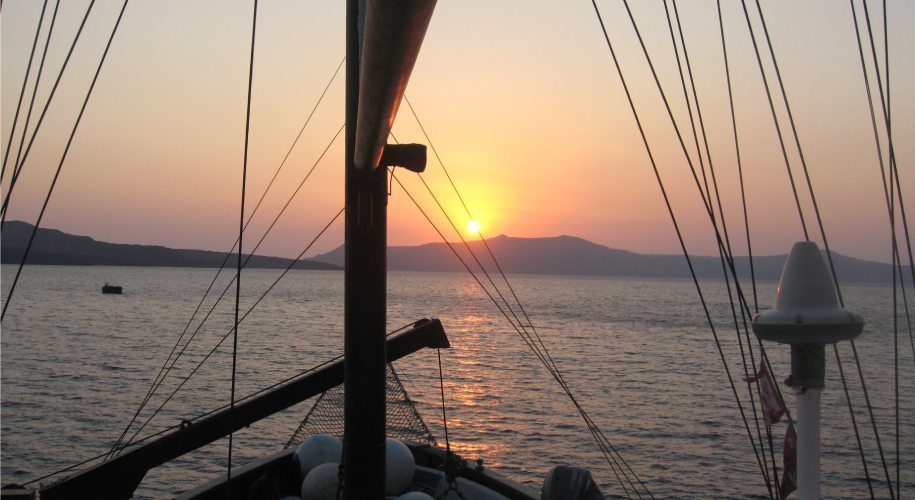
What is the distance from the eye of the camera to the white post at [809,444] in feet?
10.2

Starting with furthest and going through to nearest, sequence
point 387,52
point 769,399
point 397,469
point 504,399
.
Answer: point 504,399 < point 397,469 < point 769,399 < point 387,52

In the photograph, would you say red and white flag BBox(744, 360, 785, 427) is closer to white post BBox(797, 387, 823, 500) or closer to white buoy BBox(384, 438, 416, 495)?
white post BBox(797, 387, 823, 500)

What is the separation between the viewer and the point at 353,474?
627 cm

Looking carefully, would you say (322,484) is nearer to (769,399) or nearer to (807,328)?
(769,399)

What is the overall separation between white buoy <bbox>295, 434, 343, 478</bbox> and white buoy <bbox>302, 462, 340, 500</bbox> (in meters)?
1.21

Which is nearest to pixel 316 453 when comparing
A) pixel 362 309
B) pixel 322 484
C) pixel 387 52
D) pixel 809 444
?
pixel 322 484

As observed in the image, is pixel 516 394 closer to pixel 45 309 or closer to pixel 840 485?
pixel 840 485

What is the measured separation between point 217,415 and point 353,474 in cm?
398

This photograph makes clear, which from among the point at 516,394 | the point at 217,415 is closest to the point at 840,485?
the point at 516,394

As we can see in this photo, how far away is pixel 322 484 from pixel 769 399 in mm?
5933

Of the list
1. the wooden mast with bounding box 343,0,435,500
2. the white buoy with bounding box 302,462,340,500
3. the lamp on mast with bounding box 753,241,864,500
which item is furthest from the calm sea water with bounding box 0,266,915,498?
the lamp on mast with bounding box 753,241,864,500

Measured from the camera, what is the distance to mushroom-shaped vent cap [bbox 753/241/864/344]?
2994 mm

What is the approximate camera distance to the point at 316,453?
10508 millimetres

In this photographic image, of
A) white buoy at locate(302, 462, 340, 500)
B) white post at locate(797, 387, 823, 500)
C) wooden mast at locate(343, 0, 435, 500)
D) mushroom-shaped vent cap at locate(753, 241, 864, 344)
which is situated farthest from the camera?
white buoy at locate(302, 462, 340, 500)
